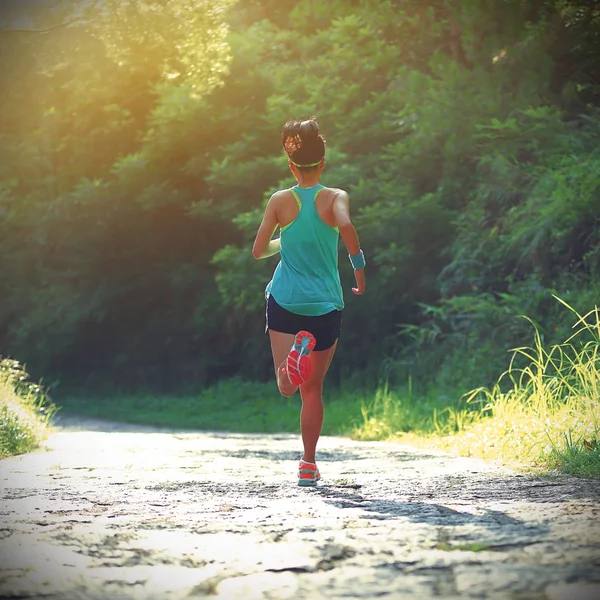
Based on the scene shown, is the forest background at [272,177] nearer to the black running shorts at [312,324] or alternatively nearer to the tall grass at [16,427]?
the tall grass at [16,427]

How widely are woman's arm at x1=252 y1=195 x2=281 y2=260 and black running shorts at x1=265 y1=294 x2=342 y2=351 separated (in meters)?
0.40

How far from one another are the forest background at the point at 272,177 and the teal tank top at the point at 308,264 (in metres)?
6.48

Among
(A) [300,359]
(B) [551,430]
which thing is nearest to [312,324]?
(A) [300,359]

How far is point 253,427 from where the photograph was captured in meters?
18.9

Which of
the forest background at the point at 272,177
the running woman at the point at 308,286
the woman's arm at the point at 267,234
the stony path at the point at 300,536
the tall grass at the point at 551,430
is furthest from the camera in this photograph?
the forest background at the point at 272,177

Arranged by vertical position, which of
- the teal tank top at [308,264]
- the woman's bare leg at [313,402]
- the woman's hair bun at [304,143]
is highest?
the woman's hair bun at [304,143]

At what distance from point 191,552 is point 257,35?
18.8 meters

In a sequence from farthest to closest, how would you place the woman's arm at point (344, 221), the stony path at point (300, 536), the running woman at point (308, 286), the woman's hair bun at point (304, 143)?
the woman's hair bun at point (304, 143)
the running woman at point (308, 286)
the woman's arm at point (344, 221)
the stony path at point (300, 536)

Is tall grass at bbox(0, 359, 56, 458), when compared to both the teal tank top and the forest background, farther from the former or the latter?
the forest background

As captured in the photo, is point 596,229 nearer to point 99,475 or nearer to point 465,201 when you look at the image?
point 465,201

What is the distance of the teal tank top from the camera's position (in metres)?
6.44

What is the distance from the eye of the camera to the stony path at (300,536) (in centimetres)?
349

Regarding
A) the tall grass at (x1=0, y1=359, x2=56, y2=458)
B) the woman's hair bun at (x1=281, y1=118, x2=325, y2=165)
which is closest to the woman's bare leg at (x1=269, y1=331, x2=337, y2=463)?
the woman's hair bun at (x1=281, y1=118, x2=325, y2=165)

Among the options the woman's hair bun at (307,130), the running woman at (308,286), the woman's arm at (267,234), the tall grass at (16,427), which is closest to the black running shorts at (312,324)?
the running woman at (308,286)
